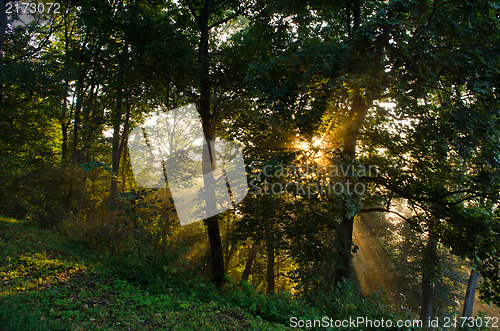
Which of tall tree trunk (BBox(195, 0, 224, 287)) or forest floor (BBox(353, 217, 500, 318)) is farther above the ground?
tall tree trunk (BBox(195, 0, 224, 287))

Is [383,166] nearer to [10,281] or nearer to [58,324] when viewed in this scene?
[58,324]

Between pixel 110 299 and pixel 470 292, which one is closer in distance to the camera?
pixel 110 299

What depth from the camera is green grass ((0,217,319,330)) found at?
435 cm

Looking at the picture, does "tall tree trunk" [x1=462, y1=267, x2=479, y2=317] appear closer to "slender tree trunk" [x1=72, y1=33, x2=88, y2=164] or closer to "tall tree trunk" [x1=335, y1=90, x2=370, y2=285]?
"tall tree trunk" [x1=335, y1=90, x2=370, y2=285]

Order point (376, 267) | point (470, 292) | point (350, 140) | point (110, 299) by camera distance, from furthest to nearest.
→ point (376, 267), point (470, 292), point (350, 140), point (110, 299)

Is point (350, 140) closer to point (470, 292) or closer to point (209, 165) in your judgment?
point (209, 165)

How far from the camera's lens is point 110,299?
17.8 feet

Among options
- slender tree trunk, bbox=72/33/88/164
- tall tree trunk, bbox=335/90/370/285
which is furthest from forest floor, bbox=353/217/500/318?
slender tree trunk, bbox=72/33/88/164

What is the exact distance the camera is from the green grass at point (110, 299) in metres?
4.35

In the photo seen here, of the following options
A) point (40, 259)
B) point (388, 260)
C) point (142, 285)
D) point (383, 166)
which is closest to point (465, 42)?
point (383, 166)

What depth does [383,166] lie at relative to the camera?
9.55 meters

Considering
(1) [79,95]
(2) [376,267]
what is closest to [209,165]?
(1) [79,95]

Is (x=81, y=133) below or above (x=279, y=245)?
above

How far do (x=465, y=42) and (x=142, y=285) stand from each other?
926 cm
